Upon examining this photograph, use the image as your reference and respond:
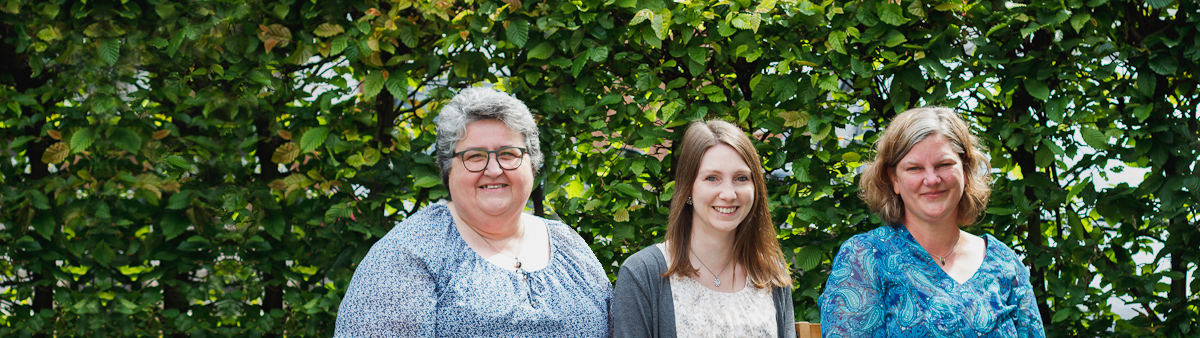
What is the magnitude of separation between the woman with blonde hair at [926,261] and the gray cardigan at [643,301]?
0.41m

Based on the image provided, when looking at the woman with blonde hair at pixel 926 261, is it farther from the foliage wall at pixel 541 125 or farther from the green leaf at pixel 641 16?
the green leaf at pixel 641 16

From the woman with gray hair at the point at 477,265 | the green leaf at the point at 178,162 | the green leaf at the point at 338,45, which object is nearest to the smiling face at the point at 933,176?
the woman with gray hair at the point at 477,265

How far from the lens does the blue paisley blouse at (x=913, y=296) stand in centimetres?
176

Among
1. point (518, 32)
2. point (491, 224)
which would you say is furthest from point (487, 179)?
point (518, 32)

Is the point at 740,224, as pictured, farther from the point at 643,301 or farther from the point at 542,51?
the point at 542,51

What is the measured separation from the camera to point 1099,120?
2.35 metres

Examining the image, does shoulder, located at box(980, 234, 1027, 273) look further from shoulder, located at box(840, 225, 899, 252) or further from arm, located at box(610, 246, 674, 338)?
arm, located at box(610, 246, 674, 338)

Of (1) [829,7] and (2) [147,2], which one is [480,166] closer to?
(1) [829,7]

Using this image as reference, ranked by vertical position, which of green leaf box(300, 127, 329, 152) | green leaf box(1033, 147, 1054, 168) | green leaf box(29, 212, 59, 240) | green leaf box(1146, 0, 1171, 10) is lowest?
A: green leaf box(29, 212, 59, 240)

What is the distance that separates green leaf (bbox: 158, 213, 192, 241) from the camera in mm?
2779

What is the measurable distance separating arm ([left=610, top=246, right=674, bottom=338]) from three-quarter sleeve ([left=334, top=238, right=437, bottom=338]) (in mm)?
459

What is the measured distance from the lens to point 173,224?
280 cm

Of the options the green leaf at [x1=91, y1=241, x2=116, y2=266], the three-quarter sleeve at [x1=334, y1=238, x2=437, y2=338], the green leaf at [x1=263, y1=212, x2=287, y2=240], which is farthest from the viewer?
the green leaf at [x1=91, y1=241, x2=116, y2=266]

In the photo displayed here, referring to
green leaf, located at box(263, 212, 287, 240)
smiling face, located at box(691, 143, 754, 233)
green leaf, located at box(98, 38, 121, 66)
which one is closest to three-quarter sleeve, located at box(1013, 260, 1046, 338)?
smiling face, located at box(691, 143, 754, 233)
